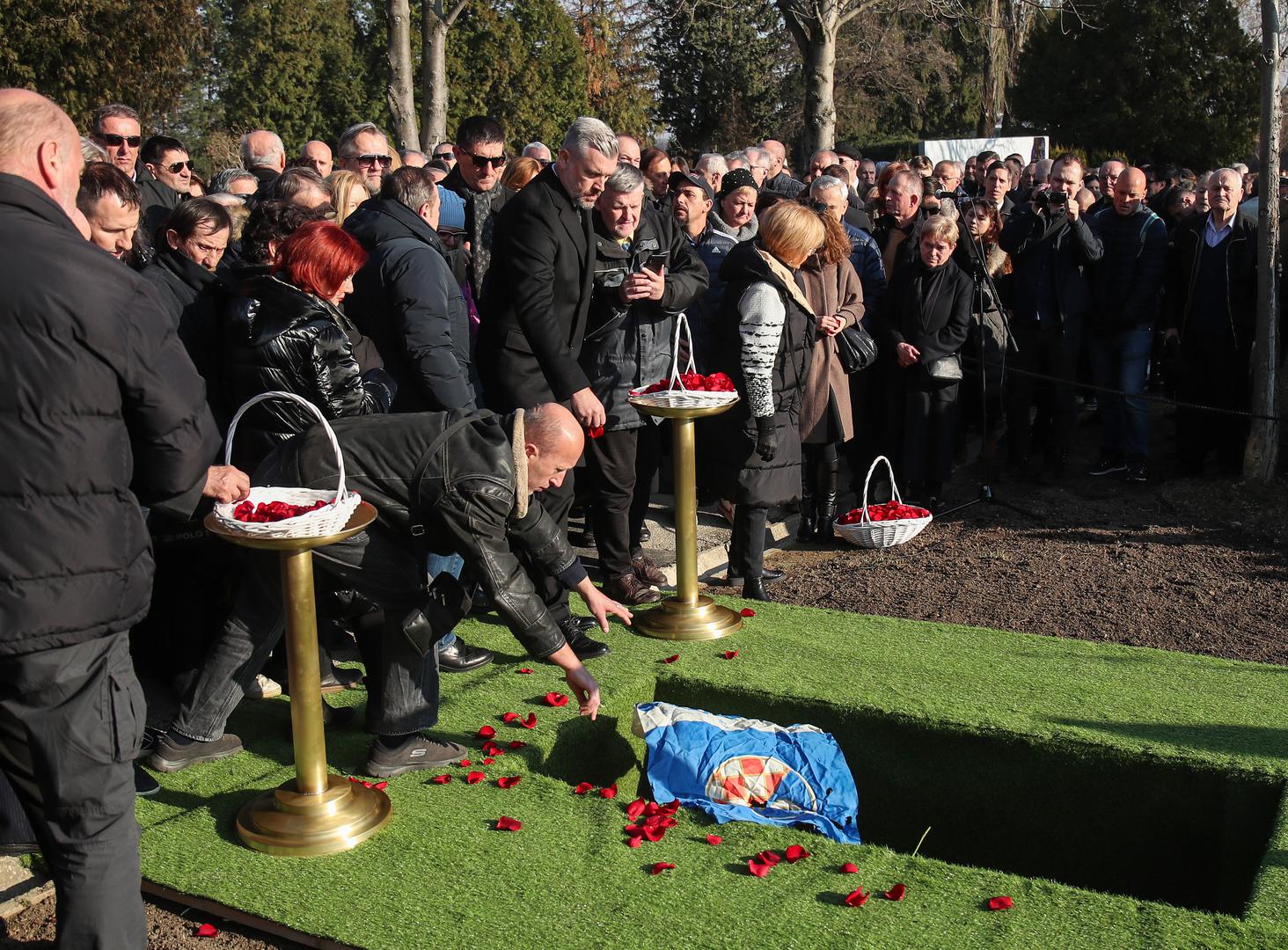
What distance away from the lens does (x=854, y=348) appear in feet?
25.5

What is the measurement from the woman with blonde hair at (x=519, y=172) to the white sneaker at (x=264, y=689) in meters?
3.72

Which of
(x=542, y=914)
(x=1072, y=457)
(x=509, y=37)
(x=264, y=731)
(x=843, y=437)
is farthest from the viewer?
(x=509, y=37)

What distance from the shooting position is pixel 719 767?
4.27 metres

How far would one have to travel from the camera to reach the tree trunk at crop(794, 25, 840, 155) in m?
19.0

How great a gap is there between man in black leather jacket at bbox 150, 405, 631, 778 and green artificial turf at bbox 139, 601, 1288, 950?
20cm

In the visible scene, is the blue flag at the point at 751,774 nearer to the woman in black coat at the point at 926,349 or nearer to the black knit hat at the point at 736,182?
the woman in black coat at the point at 926,349

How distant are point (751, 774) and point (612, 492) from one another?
84.2 inches

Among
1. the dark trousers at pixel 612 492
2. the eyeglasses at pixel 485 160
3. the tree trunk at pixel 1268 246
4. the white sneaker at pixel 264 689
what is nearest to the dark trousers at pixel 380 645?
the white sneaker at pixel 264 689

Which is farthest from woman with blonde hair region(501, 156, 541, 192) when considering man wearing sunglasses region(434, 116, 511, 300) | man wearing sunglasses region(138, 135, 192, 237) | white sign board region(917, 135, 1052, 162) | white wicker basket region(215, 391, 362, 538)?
white sign board region(917, 135, 1052, 162)

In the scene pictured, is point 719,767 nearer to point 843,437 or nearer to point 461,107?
point 843,437

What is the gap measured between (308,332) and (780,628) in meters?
2.52

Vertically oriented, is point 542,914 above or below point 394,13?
below

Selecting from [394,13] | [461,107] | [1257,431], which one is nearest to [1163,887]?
[1257,431]

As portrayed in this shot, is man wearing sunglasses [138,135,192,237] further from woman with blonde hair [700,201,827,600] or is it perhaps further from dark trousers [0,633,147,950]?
dark trousers [0,633,147,950]
